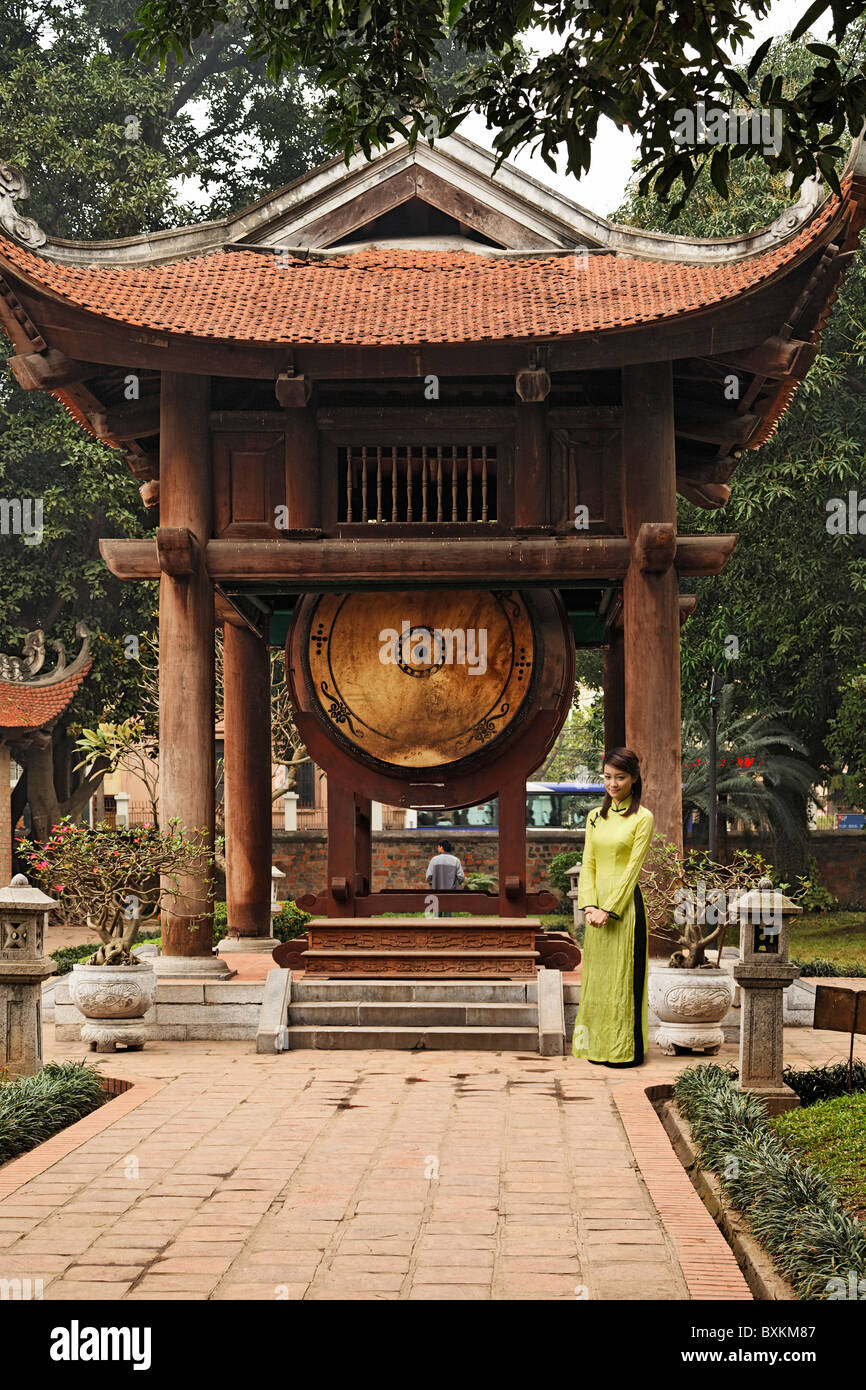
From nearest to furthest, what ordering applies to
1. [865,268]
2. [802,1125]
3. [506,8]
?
[506,8] < [802,1125] < [865,268]

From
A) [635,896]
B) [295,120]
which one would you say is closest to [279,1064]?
[635,896]

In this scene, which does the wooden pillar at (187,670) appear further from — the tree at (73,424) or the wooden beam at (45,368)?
the tree at (73,424)

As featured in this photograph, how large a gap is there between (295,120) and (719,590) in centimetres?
1503

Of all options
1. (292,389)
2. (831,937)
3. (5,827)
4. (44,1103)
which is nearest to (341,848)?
(292,389)

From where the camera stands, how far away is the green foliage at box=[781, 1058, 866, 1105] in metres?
9.38

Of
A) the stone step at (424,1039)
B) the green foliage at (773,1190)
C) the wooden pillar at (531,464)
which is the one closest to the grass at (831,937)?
the wooden pillar at (531,464)

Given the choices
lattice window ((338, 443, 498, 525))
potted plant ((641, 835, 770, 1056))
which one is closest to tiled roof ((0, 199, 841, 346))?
lattice window ((338, 443, 498, 525))

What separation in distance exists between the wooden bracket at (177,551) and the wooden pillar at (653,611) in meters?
3.55

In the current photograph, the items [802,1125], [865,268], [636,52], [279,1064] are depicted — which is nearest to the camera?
[636,52]

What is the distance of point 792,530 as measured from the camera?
2695cm

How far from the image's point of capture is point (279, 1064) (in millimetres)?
10711

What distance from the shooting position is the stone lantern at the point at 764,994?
8656 millimetres

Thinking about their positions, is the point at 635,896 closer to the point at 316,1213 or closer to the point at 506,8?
the point at 316,1213

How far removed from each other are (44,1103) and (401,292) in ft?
25.5
